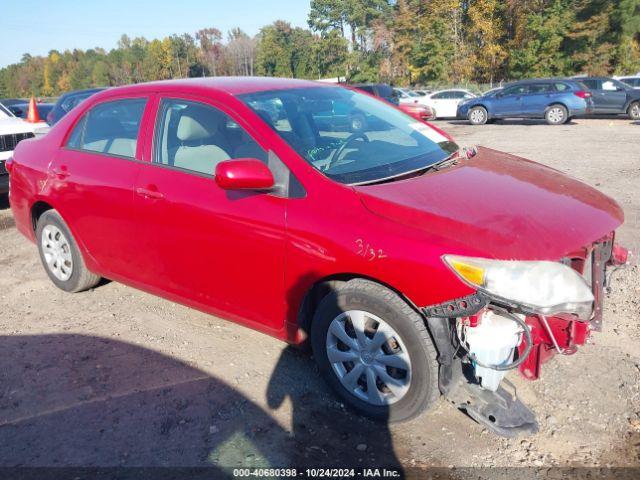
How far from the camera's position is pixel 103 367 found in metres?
3.63

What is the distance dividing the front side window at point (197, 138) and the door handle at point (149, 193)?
0.20 meters

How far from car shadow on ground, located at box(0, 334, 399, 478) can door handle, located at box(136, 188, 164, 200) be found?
105cm

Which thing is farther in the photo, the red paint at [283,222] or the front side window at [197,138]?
the front side window at [197,138]

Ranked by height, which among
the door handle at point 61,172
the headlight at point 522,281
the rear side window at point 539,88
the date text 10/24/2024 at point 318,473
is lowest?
the date text 10/24/2024 at point 318,473

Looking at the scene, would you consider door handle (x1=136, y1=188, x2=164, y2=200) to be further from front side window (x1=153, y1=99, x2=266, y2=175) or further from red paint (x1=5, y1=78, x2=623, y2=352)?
front side window (x1=153, y1=99, x2=266, y2=175)

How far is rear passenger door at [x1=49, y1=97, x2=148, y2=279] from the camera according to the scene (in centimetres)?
388

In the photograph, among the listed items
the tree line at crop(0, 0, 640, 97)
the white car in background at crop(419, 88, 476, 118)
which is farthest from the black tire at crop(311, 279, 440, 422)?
the tree line at crop(0, 0, 640, 97)

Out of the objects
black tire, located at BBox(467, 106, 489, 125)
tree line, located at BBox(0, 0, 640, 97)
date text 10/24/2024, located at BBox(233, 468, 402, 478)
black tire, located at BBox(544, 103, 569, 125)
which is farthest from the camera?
tree line, located at BBox(0, 0, 640, 97)

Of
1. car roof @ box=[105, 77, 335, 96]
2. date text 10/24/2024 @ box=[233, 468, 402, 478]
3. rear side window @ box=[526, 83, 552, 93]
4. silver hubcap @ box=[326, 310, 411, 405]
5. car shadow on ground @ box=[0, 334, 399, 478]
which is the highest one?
rear side window @ box=[526, 83, 552, 93]

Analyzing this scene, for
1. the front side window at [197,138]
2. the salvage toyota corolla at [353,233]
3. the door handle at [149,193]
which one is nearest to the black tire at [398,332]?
the salvage toyota corolla at [353,233]

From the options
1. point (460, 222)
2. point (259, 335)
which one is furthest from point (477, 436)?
point (259, 335)

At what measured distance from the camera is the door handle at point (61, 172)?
4.29m

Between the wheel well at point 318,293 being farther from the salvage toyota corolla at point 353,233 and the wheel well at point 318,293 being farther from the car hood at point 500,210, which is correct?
the car hood at point 500,210

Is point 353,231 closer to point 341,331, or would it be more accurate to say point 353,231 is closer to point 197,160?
point 341,331
